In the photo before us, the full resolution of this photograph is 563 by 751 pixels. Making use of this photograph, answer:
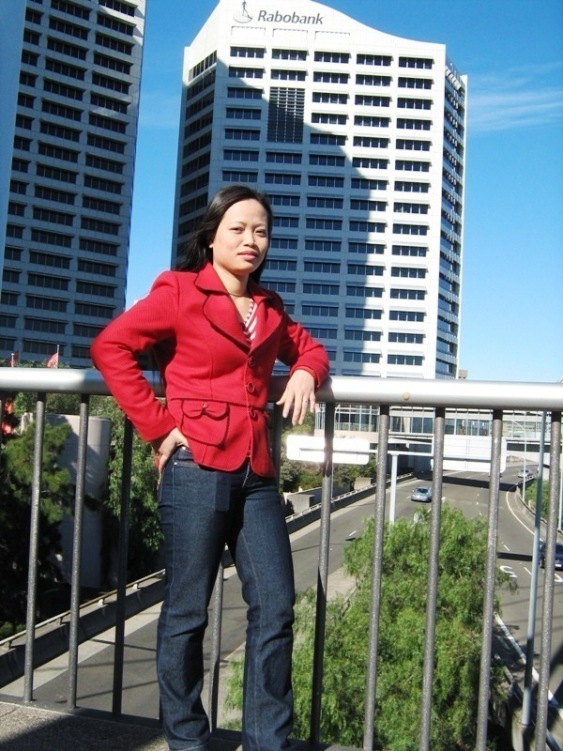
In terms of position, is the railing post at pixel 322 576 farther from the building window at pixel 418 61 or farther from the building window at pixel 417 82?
the building window at pixel 418 61

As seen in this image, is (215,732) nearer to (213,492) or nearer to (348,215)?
(213,492)

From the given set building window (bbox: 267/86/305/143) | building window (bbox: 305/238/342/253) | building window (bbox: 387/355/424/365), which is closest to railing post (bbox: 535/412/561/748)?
building window (bbox: 387/355/424/365)

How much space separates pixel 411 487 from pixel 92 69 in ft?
361

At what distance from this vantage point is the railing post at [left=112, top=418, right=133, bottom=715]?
110 inches

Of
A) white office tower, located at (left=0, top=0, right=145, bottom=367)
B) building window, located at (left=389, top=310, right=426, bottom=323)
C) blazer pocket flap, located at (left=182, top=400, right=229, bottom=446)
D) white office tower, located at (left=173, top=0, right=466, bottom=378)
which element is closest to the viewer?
blazer pocket flap, located at (left=182, top=400, right=229, bottom=446)

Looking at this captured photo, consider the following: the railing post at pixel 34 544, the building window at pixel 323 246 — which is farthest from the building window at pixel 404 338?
the railing post at pixel 34 544

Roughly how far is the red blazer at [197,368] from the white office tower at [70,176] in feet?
321

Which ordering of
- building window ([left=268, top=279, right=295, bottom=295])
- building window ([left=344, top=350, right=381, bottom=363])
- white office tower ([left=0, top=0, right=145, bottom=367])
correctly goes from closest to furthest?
1. white office tower ([left=0, top=0, right=145, bottom=367])
2. building window ([left=268, top=279, right=295, bottom=295])
3. building window ([left=344, top=350, right=381, bottom=363])

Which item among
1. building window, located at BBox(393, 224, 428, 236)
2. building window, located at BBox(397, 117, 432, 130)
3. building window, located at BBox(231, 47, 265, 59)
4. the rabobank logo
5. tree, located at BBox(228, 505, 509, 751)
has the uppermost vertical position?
the rabobank logo

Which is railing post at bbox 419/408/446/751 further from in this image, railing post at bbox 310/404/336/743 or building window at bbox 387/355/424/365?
building window at bbox 387/355/424/365

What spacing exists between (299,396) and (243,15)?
127 m

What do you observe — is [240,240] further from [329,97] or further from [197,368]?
[329,97]

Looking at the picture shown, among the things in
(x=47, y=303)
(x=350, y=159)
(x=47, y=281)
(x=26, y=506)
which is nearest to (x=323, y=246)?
(x=350, y=159)

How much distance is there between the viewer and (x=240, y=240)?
2.59m
